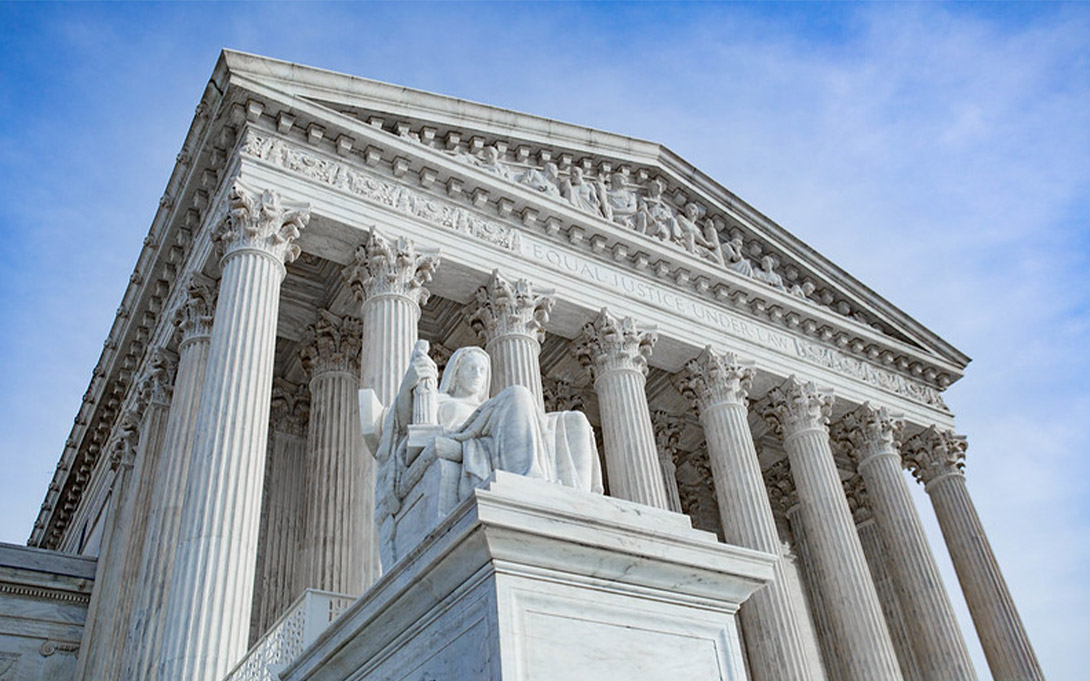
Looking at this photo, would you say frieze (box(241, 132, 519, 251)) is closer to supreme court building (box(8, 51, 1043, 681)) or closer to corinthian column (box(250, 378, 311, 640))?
supreme court building (box(8, 51, 1043, 681))

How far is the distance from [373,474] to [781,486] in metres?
16.8

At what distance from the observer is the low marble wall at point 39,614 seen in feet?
59.3

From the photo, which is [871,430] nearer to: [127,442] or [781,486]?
[781,486]

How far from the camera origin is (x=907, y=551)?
887 inches

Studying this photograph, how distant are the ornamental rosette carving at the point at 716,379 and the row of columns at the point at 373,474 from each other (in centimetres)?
5

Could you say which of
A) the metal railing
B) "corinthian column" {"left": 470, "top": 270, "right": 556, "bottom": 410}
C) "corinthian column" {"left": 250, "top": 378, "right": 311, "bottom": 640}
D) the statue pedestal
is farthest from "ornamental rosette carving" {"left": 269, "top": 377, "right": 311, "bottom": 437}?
the statue pedestal

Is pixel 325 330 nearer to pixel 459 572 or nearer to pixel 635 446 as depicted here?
pixel 635 446

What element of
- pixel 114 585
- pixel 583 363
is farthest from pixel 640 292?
pixel 114 585

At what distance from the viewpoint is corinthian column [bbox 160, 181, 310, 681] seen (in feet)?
37.8

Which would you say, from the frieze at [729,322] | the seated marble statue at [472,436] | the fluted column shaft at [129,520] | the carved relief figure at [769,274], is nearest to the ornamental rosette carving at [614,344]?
the frieze at [729,322]

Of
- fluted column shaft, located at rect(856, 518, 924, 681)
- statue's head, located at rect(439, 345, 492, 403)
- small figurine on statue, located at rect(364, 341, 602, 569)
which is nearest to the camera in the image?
small figurine on statue, located at rect(364, 341, 602, 569)

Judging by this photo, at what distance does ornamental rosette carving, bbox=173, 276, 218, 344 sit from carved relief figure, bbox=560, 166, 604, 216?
827 cm

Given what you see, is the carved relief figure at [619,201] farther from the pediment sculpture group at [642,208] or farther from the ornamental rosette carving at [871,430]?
the ornamental rosette carving at [871,430]

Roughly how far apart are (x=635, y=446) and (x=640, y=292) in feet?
14.1
